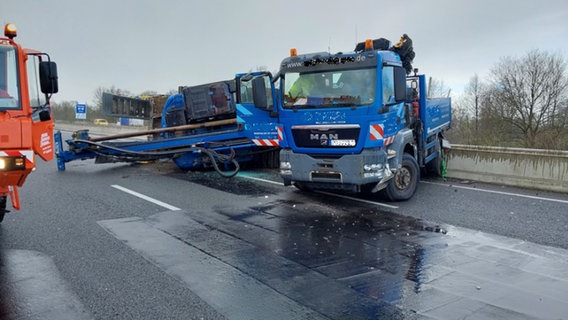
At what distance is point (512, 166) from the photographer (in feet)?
32.4

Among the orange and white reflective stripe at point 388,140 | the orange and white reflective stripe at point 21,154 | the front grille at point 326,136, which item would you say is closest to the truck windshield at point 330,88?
the front grille at point 326,136

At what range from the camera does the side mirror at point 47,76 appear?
5594 mm

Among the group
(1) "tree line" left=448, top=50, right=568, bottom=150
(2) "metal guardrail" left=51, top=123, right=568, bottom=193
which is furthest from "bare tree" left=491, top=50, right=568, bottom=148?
(2) "metal guardrail" left=51, top=123, right=568, bottom=193

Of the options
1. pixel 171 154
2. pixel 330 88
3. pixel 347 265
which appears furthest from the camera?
pixel 171 154

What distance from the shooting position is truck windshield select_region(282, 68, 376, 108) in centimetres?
740

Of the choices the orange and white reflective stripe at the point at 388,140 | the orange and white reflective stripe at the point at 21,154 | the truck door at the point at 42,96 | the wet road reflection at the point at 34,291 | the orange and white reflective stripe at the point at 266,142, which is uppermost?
the truck door at the point at 42,96

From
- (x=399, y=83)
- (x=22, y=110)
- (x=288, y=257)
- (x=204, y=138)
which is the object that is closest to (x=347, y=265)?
(x=288, y=257)

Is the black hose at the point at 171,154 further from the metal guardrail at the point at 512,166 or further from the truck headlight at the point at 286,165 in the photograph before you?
the metal guardrail at the point at 512,166

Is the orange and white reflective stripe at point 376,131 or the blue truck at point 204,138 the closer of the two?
the orange and white reflective stripe at point 376,131

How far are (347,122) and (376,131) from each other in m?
0.52

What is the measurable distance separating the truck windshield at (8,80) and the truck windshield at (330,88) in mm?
4404

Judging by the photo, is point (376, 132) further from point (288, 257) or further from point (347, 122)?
point (288, 257)

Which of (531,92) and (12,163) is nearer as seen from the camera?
(12,163)

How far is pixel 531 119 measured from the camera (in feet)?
102
